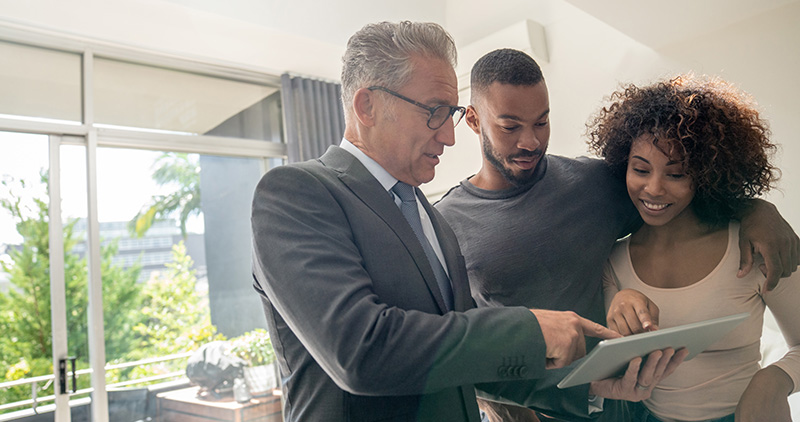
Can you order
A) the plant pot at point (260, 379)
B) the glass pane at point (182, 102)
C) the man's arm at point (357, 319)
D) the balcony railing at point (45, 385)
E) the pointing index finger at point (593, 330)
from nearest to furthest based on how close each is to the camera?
1. the man's arm at point (357, 319)
2. the pointing index finger at point (593, 330)
3. the balcony railing at point (45, 385)
4. the glass pane at point (182, 102)
5. the plant pot at point (260, 379)

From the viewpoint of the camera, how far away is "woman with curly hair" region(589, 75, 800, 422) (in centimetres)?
123

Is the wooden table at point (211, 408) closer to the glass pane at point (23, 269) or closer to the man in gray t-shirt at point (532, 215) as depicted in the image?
the glass pane at point (23, 269)

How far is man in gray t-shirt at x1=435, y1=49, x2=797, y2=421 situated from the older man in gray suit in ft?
1.00

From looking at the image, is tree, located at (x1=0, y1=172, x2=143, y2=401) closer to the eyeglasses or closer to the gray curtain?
the gray curtain

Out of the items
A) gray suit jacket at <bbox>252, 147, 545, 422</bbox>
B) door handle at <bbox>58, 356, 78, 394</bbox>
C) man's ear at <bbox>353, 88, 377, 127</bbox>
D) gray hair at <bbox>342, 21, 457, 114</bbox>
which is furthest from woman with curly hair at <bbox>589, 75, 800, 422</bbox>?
door handle at <bbox>58, 356, 78, 394</bbox>

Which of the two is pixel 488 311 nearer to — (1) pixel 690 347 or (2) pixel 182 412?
(1) pixel 690 347

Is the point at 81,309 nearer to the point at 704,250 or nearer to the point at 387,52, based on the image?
the point at 387,52

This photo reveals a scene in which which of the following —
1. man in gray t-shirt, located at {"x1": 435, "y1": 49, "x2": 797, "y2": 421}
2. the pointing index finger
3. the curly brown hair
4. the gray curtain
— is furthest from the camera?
the gray curtain

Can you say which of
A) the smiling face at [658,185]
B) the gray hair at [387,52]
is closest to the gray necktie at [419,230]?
the gray hair at [387,52]

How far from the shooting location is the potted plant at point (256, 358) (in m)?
4.16

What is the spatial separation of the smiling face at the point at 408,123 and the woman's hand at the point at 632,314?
1.71 ft

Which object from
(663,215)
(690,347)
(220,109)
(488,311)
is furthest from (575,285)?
(220,109)

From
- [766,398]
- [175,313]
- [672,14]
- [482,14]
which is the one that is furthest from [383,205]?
[482,14]

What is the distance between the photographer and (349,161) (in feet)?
3.75
